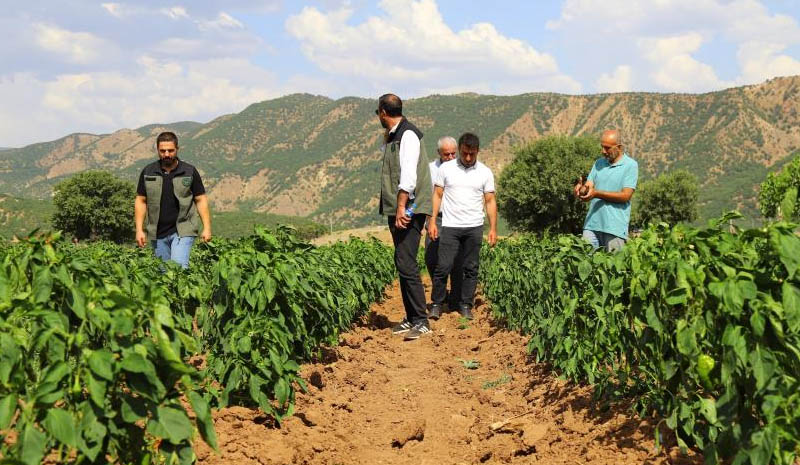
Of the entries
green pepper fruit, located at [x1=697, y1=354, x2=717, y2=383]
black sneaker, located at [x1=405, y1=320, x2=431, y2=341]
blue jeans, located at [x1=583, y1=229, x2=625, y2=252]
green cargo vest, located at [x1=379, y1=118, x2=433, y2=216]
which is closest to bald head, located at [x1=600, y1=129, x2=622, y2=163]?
blue jeans, located at [x1=583, y1=229, x2=625, y2=252]

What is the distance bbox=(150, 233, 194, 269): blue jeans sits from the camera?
6.62 metres

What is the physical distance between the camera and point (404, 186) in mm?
6184

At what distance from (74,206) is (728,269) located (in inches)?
3053

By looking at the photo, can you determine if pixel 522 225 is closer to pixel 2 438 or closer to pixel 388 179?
pixel 388 179

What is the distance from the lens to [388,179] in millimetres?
6449

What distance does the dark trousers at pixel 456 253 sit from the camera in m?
7.41

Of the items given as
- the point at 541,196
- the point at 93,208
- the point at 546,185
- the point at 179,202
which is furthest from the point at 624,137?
the point at 179,202

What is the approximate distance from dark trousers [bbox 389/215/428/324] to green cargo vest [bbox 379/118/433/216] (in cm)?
16

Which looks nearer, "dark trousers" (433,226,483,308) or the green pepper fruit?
the green pepper fruit

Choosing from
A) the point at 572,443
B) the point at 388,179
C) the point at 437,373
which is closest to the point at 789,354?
the point at 572,443

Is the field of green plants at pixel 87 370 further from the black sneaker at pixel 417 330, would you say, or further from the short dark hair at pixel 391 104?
the black sneaker at pixel 417 330

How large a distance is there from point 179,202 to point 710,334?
5413 millimetres

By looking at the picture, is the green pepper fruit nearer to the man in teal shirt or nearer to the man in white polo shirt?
the man in teal shirt

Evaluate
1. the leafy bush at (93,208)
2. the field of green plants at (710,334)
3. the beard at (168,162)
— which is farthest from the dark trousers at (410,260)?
the leafy bush at (93,208)
